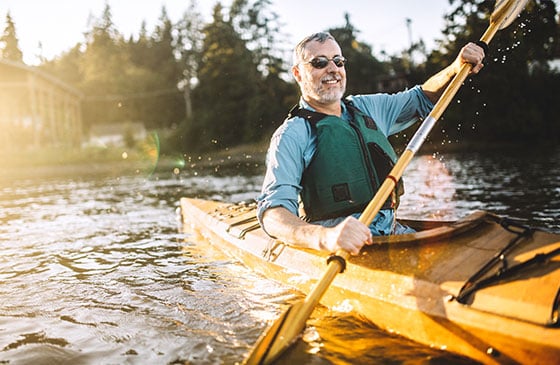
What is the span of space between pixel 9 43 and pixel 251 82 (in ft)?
159

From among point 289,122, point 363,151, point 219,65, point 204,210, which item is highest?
point 219,65

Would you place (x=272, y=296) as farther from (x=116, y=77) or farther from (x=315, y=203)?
(x=116, y=77)

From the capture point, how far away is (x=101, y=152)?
89.8 feet

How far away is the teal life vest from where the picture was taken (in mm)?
3436

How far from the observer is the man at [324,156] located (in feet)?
10.9

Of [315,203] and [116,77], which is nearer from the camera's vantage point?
[315,203]

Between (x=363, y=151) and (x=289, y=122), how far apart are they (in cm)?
58

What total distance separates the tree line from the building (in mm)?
10453

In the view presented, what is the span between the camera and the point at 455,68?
3.82 m

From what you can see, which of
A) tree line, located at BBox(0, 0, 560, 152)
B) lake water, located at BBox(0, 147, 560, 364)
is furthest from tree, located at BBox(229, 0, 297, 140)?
lake water, located at BBox(0, 147, 560, 364)

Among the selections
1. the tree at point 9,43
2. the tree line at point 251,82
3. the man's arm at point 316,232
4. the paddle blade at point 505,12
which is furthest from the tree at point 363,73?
the tree at point 9,43

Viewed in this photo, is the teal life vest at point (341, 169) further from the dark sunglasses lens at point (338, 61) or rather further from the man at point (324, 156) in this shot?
the dark sunglasses lens at point (338, 61)

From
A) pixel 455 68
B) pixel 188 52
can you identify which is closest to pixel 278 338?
pixel 455 68

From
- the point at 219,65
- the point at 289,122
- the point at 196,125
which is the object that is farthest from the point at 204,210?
the point at 219,65
